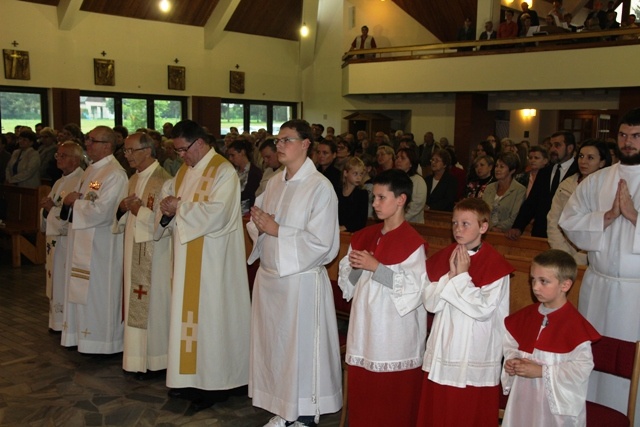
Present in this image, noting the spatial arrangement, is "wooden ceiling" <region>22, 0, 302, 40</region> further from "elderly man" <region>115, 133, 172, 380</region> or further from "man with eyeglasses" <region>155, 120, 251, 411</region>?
"man with eyeglasses" <region>155, 120, 251, 411</region>

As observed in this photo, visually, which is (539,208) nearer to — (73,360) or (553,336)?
(553,336)

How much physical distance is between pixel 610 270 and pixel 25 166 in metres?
9.12

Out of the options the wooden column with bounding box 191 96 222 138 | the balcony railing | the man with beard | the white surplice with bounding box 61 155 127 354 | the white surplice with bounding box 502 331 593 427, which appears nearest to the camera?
the white surplice with bounding box 502 331 593 427

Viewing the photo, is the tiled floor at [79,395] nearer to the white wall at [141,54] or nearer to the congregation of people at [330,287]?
the congregation of people at [330,287]

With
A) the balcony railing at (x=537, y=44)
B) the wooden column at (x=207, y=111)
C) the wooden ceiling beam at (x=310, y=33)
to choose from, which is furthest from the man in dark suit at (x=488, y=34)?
the wooden column at (x=207, y=111)

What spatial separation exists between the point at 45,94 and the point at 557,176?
1428 cm

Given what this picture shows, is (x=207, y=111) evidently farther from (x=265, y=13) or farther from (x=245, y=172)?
(x=245, y=172)

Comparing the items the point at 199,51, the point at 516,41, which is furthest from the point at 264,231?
the point at 199,51

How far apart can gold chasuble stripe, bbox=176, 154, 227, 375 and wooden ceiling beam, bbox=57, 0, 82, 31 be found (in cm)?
1309

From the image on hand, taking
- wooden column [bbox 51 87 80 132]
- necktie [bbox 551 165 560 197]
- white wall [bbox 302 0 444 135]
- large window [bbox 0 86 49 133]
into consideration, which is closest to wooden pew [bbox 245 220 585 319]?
necktie [bbox 551 165 560 197]

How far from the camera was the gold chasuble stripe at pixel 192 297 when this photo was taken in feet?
14.6

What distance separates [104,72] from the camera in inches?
672

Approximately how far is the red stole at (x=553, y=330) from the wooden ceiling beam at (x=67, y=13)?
15228 mm

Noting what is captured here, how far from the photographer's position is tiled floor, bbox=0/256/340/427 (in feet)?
14.1
